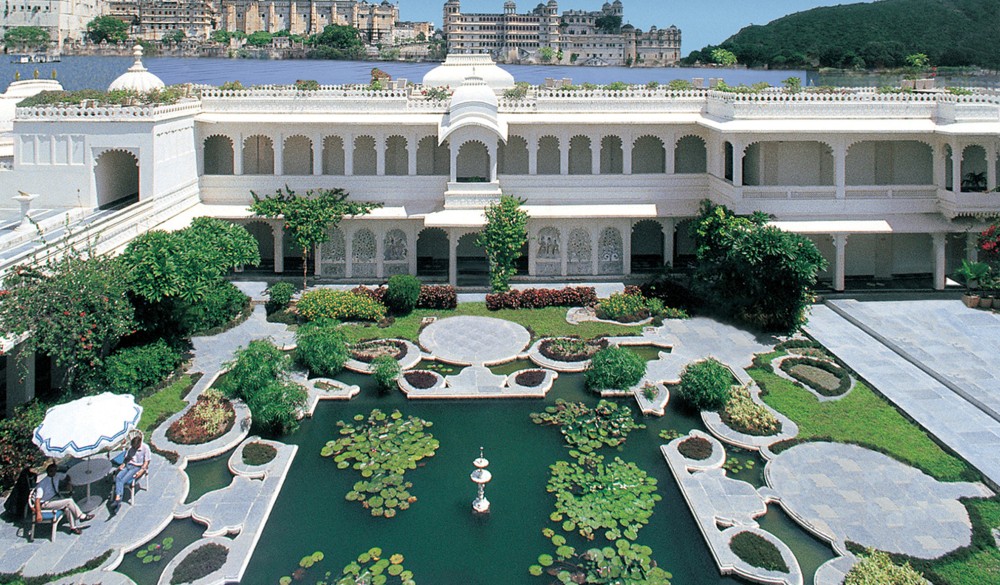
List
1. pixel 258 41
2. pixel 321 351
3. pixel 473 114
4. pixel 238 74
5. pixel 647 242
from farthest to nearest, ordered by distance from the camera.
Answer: pixel 258 41
pixel 238 74
pixel 647 242
pixel 473 114
pixel 321 351

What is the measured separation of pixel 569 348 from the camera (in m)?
20.6

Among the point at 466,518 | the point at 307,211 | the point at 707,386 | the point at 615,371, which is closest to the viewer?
the point at 466,518

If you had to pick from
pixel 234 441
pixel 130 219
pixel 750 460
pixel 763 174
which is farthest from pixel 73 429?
pixel 763 174

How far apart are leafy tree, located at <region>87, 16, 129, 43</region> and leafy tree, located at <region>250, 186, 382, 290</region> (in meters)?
115

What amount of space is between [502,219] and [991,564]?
1541cm

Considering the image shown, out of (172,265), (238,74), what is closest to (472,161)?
(172,265)

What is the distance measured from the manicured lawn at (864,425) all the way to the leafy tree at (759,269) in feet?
11.1

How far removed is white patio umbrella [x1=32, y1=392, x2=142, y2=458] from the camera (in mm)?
12633

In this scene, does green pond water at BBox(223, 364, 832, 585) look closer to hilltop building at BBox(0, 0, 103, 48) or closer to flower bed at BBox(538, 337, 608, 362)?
flower bed at BBox(538, 337, 608, 362)

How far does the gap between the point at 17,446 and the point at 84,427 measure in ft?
7.42

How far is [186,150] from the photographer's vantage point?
2547cm

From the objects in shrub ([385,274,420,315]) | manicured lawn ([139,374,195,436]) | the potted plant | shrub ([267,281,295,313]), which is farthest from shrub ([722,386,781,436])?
shrub ([267,281,295,313])

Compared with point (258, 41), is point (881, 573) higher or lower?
lower

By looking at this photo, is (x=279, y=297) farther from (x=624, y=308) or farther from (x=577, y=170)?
(x=577, y=170)
